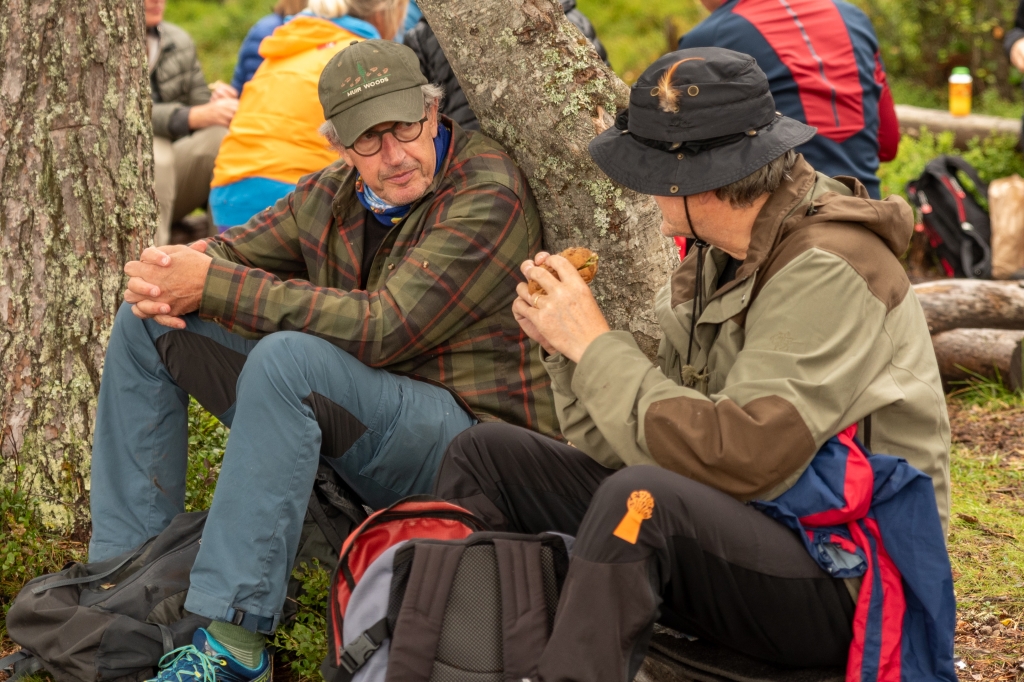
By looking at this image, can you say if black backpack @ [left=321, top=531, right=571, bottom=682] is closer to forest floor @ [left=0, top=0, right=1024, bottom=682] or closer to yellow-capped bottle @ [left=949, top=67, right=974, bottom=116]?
forest floor @ [left=0, top=0, right=1024, bottom=682]

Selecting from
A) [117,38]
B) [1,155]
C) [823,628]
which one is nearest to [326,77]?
[117,38]

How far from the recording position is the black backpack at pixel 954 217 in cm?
642

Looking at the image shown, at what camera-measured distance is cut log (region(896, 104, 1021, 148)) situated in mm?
7797

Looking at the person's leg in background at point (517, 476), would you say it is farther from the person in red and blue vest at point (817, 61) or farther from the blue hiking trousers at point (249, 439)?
the person in red and blue vest at point (817, 61)

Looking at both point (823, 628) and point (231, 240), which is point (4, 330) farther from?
point (823, 628)

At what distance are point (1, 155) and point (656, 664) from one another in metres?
2.46

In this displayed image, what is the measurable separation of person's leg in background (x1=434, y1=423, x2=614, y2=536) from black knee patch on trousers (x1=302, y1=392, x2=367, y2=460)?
0.30m

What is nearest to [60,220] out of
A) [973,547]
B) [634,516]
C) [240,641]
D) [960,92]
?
[240,641]

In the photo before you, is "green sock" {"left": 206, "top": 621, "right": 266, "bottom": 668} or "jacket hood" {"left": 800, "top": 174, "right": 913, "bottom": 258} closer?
"jacket hood" {"left": 800, "top": 174, "right": 913, "bottom": 258}

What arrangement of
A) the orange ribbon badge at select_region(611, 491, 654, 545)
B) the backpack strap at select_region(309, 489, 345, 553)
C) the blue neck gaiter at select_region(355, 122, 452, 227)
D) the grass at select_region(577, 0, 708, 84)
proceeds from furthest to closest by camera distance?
the grass at select_region(577, 0, 708, 84), the blue neck gaiter at select_region(355, 122, 452, 227), the backpack strap at select_region(309, 489, 345, 553), the orange ribbon badge at select_region(611, 491, 654, 545)

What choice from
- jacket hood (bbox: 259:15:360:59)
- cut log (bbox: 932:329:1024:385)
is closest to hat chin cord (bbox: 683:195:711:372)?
cut log (bbox: 932:329:1024:385)

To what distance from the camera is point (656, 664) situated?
2.49 metres

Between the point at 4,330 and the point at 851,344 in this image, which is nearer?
the point at 851,344

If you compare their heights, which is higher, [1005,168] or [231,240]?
[231,240]
